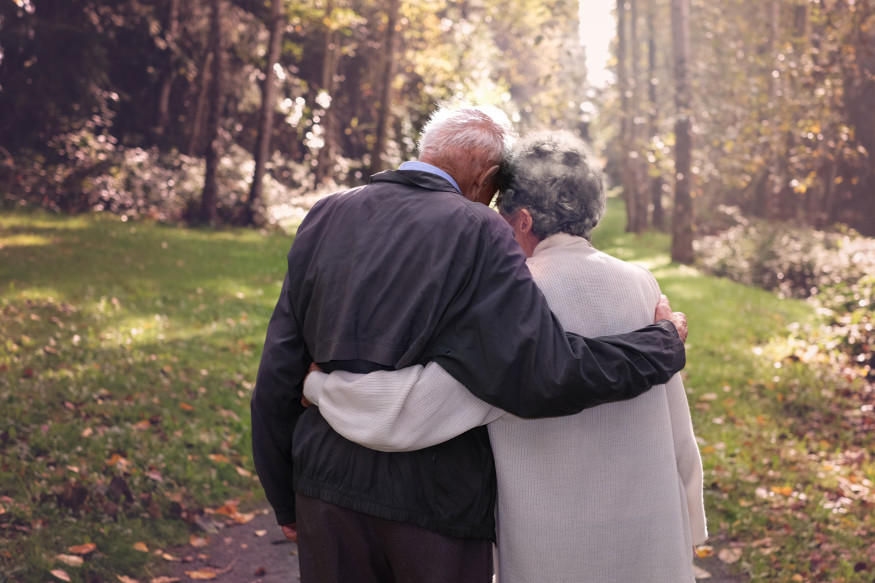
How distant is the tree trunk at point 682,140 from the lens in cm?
2186

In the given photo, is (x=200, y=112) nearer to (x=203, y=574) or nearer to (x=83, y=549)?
(x=83, y=549)

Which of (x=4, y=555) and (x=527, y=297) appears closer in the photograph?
(x=527, y=297)

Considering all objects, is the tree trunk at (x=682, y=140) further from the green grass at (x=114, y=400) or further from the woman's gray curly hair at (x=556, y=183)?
the woman's gray curly hair at (x=556, y=183)

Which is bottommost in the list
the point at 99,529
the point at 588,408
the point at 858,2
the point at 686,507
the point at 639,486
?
the point at 99,529

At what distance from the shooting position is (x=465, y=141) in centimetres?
265

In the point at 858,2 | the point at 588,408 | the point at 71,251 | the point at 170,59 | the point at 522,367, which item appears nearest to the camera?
the point at 522,367

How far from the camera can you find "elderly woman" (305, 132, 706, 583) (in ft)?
8.20

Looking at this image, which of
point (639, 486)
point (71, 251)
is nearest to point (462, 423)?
point (639, 486)

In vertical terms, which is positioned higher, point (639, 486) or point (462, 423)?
point (462, 423)

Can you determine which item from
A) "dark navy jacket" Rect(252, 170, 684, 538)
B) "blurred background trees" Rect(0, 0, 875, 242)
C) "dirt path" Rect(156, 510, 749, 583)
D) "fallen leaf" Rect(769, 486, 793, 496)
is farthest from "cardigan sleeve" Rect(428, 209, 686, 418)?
"blurred background trees" Rect(0, 0, 875, 242)

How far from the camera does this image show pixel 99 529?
5.06 metres

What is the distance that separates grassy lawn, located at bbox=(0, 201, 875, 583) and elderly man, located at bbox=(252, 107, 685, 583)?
2.87 metres

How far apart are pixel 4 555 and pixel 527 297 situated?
3780 mm

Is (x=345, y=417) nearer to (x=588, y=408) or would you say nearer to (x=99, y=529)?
(x=588, y=408)
